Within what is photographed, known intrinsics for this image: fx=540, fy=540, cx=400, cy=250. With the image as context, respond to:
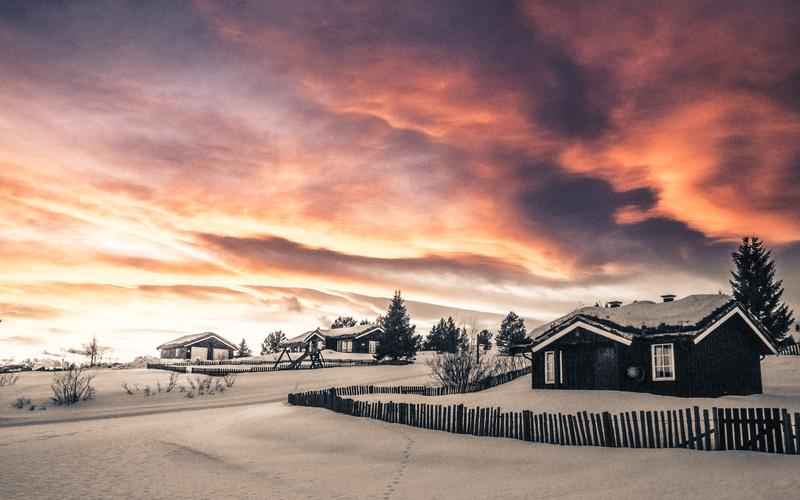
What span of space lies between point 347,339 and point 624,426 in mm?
70839

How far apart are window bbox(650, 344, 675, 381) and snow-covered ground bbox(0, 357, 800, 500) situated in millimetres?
14213

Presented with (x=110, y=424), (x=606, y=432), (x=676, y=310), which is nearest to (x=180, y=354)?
Answer: (x=110, y=424)

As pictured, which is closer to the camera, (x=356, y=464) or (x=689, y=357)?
(x=356, y=464)

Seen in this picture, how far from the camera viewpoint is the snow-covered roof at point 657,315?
28.1 m

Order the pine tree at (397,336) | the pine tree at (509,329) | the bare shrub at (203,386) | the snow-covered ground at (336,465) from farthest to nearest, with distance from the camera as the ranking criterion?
the pine tree at (509,329)
the pine tree at (397,336)
the bare shrub at (203,386)
the snow-covered ground at (336,465)

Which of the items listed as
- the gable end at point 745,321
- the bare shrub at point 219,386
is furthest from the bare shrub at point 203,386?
the gable end at point 745,321

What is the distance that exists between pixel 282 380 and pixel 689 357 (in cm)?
3309

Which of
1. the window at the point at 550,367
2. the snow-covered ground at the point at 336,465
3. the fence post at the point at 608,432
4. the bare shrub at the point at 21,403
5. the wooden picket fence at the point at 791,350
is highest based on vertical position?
the wooden picket fence at the point at 791,350

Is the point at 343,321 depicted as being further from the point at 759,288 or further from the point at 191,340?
the point at 759,288

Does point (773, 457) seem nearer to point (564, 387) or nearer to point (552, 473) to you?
point (552, 473)

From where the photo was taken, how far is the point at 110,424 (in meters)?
23.9

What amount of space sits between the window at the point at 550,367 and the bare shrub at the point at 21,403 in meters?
31.0

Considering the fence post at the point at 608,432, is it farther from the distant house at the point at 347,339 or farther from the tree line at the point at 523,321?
the distant house at the point at 347,339

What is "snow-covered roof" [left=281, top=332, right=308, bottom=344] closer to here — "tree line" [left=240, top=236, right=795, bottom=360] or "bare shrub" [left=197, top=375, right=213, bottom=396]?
"tree line" [left=240, top=236, right=795, bottom=360]
